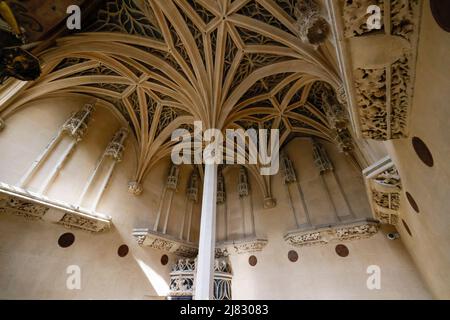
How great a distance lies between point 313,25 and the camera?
3590 mm

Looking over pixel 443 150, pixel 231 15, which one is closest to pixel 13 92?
pixel 231 15

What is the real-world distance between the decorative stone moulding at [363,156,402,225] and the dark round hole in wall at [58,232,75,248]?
7.66 meters

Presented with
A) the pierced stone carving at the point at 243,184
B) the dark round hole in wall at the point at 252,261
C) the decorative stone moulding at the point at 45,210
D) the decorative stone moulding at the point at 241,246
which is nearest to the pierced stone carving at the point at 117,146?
the decorative stone moulding at the point at 45,210

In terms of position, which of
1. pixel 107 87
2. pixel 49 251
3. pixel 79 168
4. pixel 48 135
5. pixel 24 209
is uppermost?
pixel 107 87

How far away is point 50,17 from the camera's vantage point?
347 centimetres

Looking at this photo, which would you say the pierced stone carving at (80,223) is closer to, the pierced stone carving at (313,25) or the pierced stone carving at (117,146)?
the pierced stone carving at (117,146)

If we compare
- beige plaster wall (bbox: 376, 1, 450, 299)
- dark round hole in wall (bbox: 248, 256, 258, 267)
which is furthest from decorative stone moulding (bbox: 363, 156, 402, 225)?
dark round hole in wall (bbox: 248, 256, 258, 267)

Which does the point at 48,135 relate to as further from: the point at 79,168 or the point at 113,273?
the point at 113,273

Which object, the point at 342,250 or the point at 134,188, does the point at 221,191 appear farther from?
the point at 342,250

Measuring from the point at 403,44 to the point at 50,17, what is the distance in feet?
16.6

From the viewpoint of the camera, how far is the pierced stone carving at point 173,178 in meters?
9.08

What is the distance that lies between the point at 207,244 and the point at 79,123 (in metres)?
5.80

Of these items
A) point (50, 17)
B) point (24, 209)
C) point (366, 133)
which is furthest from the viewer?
point (24, 209)

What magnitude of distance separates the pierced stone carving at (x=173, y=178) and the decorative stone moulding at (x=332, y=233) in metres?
5.14
